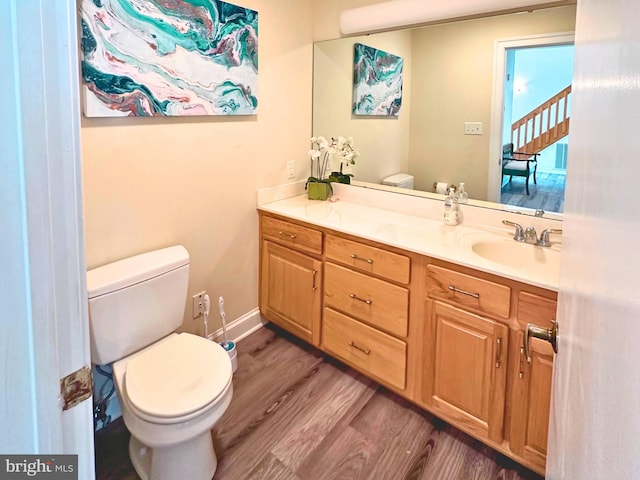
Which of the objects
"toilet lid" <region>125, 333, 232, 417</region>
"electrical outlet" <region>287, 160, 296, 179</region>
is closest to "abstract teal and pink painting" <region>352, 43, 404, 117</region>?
"electrical outlet" <region>287, 160, 296, 179</region>

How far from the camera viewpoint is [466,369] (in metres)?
1.71

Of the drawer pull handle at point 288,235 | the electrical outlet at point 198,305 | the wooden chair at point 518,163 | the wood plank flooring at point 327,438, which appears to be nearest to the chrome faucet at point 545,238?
the wooden chair at point 518,163

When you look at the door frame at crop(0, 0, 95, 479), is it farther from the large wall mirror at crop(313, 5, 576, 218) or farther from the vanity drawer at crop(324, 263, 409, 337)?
the large wall mirror at crop(313, 5, 576, 218)

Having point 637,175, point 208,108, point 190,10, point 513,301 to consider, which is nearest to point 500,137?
point 513,301

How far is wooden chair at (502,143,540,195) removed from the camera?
6.49ft

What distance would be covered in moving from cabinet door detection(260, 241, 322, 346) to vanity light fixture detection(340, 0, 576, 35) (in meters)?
Answer: 1.34

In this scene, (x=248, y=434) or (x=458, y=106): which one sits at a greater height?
(x=458, y=106)

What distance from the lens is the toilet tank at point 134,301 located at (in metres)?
1.60

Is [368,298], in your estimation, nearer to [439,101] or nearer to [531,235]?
[531,235]

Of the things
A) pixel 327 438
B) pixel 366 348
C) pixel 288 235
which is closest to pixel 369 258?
pixel 366 348

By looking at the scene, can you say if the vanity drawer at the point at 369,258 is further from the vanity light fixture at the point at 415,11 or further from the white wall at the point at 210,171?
the vanity light fixture at the point at 415,11

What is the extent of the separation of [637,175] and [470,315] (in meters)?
1.42

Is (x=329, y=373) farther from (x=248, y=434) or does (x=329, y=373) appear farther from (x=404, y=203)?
(x=404, y=203)

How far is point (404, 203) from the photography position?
2402 mm
